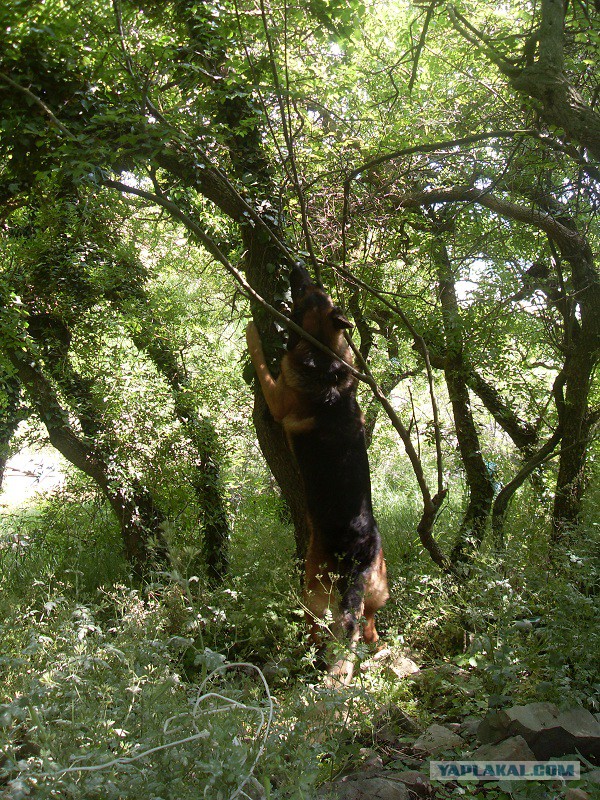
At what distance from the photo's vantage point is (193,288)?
36.7 ft

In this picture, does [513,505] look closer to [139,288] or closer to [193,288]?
[139,288]

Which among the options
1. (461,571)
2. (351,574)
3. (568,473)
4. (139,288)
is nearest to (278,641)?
(351,574)

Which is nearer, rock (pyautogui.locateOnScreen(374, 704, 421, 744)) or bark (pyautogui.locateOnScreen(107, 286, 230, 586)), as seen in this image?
rock (pyautogui.locateOnScreen(374, 704, 421, 744))

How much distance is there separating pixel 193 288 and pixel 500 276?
613 cm

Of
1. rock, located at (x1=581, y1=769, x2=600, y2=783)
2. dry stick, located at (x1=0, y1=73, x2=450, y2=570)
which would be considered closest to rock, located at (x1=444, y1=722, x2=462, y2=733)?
rock, located at (x1=581, y1=769, x2=600, y2=783)

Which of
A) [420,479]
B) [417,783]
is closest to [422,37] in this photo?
[420,479]

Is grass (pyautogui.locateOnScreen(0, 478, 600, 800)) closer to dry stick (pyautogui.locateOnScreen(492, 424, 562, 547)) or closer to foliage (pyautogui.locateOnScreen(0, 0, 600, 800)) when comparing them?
foliage (pyautogui.locateOnScreen(0, 0, 600, 800))

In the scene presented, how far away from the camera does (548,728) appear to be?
241cm

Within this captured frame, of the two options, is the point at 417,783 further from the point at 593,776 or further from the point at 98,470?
the point at 98,470

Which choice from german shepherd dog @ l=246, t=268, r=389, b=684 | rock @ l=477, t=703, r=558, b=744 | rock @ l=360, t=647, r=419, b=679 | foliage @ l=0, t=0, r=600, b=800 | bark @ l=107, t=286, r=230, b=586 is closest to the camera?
rock @ l=477, t=703, r=558, b=744

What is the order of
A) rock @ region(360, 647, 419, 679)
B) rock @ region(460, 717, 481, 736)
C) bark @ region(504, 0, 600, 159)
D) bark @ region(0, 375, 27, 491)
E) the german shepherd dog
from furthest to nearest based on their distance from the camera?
bark @ region(0, 375, 27, 491)
the german shepherd dog
rock @ region(360, 647, 419, 679)
bark @ region(504, 0, 600, 159)
rock @ region(460, 717, 481, 736)

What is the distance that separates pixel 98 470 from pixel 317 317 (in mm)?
3284

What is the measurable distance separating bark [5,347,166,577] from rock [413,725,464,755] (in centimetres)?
413

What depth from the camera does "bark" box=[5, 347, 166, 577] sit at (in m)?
6.48
